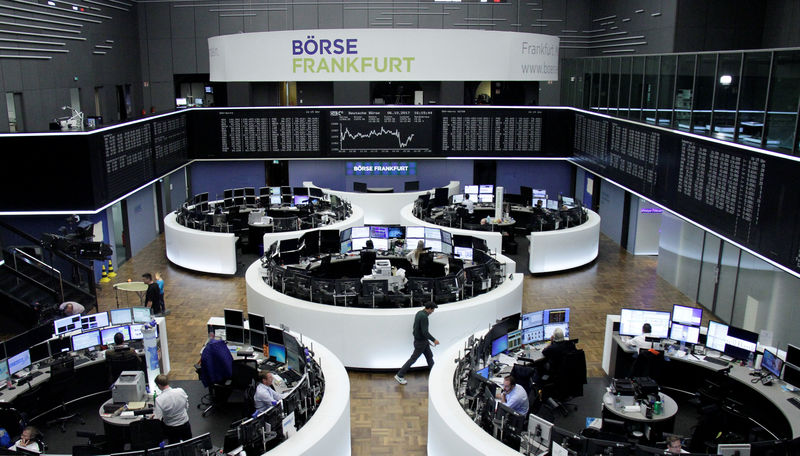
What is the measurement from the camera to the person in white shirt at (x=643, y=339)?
9.71 m

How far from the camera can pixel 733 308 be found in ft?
40.1

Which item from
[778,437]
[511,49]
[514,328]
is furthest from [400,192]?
[778,437]

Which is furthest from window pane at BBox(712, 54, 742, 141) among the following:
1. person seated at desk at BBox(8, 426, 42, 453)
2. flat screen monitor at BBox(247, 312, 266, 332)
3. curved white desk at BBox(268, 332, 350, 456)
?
person seated at desk at BBox(8, 426, 42, 453)

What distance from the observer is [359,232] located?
14.0 metres

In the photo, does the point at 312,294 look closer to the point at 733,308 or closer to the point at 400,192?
the point at 733,308

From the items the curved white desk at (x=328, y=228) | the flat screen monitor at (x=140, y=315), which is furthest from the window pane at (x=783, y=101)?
the flat screen monitor at (x=140, y=315)

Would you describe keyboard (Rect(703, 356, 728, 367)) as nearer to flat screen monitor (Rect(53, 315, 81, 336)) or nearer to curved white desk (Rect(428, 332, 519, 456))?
curved white desk (Rect(428, 332, 519, 456))

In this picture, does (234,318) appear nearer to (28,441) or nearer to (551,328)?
(28,441)

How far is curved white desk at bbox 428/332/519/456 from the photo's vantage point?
6809 mm

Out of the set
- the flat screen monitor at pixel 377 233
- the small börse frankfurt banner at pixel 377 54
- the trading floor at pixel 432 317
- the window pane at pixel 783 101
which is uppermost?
the small börse frankfurt banner at pixel 377 54

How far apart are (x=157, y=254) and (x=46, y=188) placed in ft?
14.1

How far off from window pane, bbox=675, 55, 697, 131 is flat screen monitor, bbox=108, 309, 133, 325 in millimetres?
10119

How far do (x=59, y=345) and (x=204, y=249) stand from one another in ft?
19.4

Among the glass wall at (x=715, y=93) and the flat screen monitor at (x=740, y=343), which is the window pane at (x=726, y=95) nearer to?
the glass wall at (x=715, y=93)
